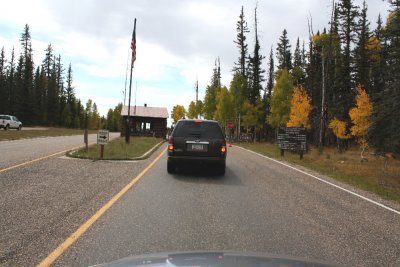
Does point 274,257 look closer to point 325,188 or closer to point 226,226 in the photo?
point 226,226

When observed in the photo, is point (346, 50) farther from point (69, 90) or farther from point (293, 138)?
point (69, 90)

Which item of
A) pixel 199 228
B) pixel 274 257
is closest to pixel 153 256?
pixel 274 257

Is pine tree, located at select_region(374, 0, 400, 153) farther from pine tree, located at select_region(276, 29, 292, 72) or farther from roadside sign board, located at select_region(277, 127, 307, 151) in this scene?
pine tree, located at select_region(276, 29, 292, 72)

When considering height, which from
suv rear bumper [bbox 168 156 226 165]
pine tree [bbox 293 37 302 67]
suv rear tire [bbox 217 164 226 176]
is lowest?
suv rear tire [bbox 217 164 226 176]

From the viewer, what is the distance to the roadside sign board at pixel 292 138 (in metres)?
25.1

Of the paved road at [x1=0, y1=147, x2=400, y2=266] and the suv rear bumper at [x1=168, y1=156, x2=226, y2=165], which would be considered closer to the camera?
the paved road at [x1=0, y1=147, x2=400, y2=266]

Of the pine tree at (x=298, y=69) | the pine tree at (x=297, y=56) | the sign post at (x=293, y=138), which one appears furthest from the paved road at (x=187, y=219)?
the pine tree at (x=297, y=56)

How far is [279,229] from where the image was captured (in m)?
6.71

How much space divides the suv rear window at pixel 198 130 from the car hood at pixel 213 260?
9.93 m

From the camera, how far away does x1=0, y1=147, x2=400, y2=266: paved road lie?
546 cm

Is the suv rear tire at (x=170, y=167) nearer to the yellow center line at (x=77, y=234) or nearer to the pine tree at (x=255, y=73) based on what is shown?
the yellow center line at (x=77, y=234)

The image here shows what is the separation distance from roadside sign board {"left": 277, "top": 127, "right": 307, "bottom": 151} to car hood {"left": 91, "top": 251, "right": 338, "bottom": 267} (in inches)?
871

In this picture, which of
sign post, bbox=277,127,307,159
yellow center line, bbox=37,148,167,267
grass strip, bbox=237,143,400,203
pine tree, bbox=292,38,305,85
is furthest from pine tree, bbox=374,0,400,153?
pine tree, bbox=292,38,305,85

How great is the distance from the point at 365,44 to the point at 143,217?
48184mm
